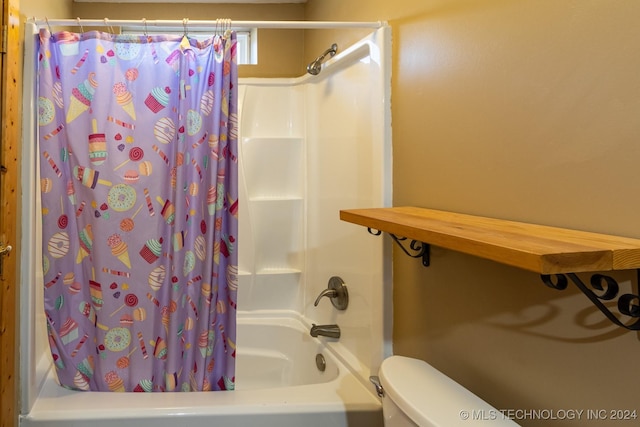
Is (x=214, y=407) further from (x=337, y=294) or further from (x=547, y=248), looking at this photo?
(x=547, y=248)

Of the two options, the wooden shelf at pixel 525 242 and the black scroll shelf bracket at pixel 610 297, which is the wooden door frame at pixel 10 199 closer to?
the wooden shelf at pixel 525 242

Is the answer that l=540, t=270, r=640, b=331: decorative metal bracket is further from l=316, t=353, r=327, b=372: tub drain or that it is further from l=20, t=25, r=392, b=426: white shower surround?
l=316, t=353, r=327, b=372: tub drain

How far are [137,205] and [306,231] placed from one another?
1.23 m

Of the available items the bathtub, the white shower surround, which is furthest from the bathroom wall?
the bathtub

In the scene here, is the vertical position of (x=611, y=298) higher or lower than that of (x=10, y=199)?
lower

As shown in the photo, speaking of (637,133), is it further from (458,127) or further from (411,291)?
(411,291)

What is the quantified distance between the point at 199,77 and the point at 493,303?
118cm

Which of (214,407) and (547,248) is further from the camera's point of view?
(214,407)

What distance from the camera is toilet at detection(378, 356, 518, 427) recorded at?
94 cm

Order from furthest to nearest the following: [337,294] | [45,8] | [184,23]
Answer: [337,294]
[45,8]
[184,23]

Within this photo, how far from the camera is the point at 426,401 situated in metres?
1.01

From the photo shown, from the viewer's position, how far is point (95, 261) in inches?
63.0

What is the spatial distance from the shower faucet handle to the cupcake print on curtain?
1.87 ft

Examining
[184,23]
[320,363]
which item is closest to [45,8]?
[184,23]
